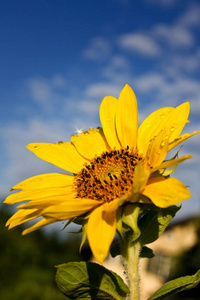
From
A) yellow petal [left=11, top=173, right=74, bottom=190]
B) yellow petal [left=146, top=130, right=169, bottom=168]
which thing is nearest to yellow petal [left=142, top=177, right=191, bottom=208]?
yellow petal [left=146, top=130, right=169, bottom=168]

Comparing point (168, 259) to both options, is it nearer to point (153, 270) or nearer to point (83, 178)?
point (153, 270)

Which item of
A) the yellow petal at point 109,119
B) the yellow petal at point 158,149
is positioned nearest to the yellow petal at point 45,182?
the yellow petal at point 109,119

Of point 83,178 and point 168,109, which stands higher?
point 168,109

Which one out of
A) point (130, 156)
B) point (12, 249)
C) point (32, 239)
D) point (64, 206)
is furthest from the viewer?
point (32, 239)

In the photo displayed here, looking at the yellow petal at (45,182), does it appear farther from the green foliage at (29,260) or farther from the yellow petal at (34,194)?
the green foliage at (29,260)

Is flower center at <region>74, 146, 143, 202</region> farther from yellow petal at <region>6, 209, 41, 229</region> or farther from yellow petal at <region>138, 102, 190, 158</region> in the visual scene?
yellow petal at <region>6, 209, 41, 229</region>

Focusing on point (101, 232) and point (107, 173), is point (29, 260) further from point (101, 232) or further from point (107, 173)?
point (101, 232)

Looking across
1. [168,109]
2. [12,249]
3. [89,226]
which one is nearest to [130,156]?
[168,109]
